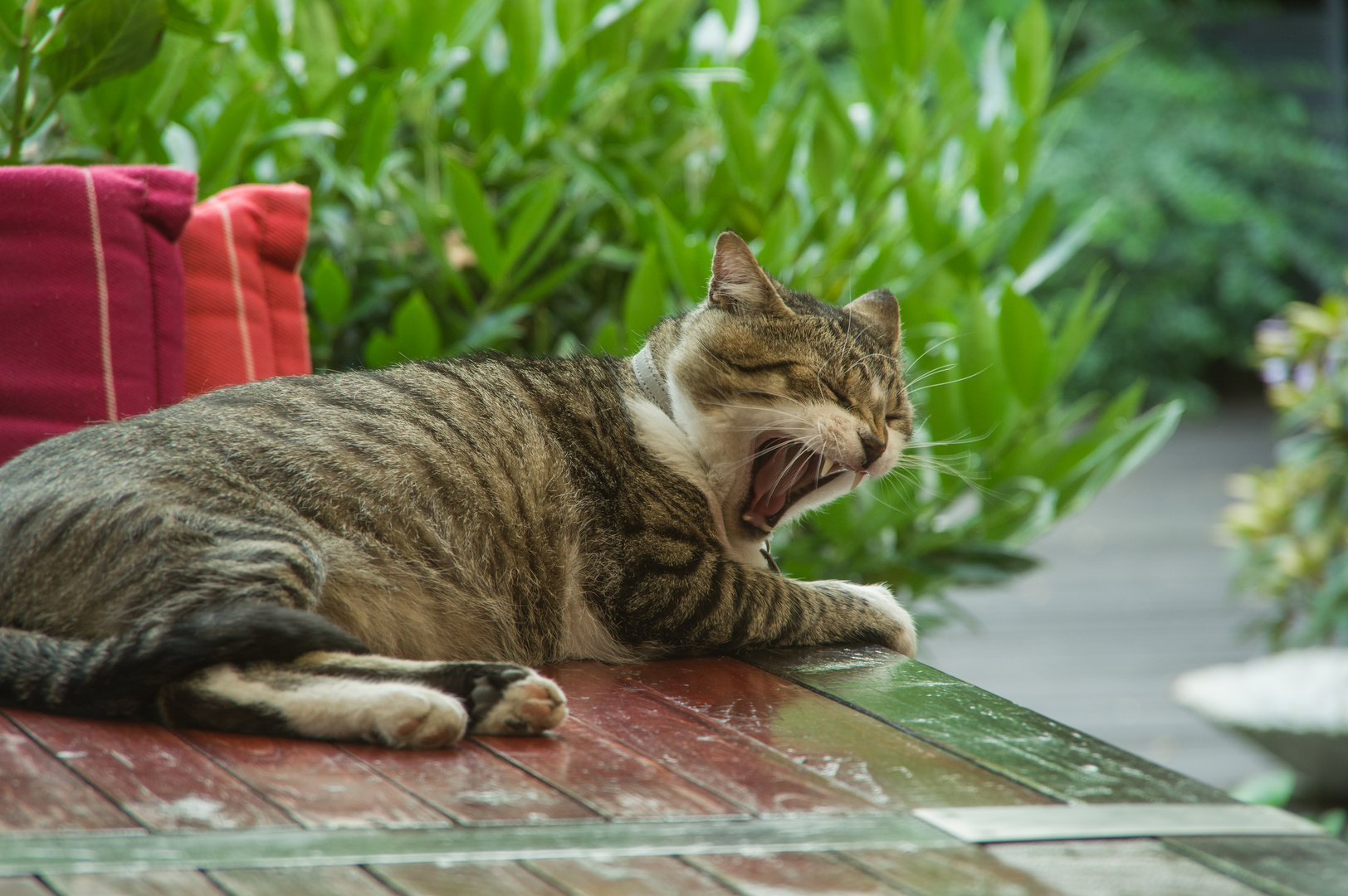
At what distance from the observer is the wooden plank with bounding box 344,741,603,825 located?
949mm

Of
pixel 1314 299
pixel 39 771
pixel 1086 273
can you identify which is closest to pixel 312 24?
pixel 39 771

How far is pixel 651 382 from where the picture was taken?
5.42ft

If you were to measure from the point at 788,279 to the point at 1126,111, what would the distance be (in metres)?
4.49

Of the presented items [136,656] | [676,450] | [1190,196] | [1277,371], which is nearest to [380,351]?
[676,450]

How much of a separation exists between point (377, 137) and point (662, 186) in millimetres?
594

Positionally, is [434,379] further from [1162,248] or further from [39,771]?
[1162,248]

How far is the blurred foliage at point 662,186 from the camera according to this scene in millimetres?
2125

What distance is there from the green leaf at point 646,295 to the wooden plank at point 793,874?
1.30 meters

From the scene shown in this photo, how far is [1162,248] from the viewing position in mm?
5984

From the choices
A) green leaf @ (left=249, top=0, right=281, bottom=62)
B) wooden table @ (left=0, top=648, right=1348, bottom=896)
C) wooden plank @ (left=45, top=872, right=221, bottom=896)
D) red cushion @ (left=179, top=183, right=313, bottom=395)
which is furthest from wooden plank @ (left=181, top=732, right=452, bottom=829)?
green leaf @ (left=249, top=0, right=281, bottom=62)

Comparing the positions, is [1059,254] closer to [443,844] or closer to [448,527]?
[448,527]

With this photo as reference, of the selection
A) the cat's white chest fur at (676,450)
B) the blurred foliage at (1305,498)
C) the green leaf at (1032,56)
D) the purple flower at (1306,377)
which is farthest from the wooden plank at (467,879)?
the purple flower at (1306,377)

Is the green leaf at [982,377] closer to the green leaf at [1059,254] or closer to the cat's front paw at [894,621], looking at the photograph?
the green leaf at [1059,254]

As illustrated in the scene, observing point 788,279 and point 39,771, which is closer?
point 39,771
